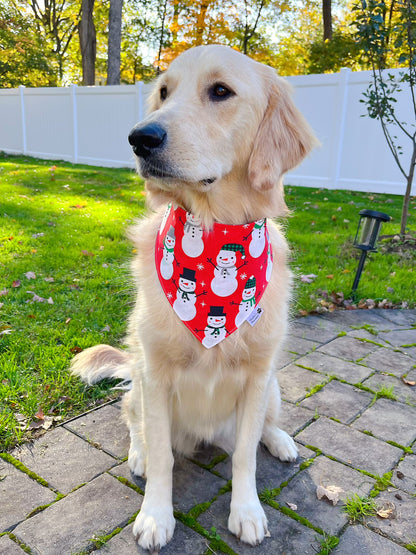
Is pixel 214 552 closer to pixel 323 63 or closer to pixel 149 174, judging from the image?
pixel 149 174

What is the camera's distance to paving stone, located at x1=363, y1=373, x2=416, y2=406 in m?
2.85

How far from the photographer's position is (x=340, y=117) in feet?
31.1

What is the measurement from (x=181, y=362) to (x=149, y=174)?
795 millimetres

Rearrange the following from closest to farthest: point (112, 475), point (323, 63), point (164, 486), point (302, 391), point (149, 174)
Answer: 1. point (149, 174)
2. point (164, 486)
3. point (112, 475)
4. point (302, 391)
5. point (323, 63)

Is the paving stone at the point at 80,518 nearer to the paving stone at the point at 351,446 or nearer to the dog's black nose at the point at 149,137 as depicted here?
the paving stone at the point at 351,446

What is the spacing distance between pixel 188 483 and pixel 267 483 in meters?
0.38

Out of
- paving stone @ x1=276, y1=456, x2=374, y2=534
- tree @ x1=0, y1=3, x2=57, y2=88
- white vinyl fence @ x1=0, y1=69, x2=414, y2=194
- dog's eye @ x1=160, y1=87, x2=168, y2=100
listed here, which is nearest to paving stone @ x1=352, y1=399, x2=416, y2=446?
paving stone @ x1=276, y1=456, x2=374, y2=534

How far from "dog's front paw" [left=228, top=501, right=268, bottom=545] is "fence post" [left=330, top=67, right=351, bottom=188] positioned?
8.84 metres

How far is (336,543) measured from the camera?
1.82 meters

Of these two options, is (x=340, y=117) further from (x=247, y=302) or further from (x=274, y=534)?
(x=274, y=534)

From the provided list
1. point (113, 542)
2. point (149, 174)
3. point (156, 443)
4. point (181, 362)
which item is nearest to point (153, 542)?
point (113, 542)

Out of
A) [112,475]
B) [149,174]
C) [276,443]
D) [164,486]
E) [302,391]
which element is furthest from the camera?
[302,391]

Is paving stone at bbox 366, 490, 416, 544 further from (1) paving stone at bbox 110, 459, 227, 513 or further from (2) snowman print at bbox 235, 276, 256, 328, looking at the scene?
(2) snowman print at bbox 235, 276, 256, 328

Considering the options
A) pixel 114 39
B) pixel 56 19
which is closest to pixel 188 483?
pixel 114 39
